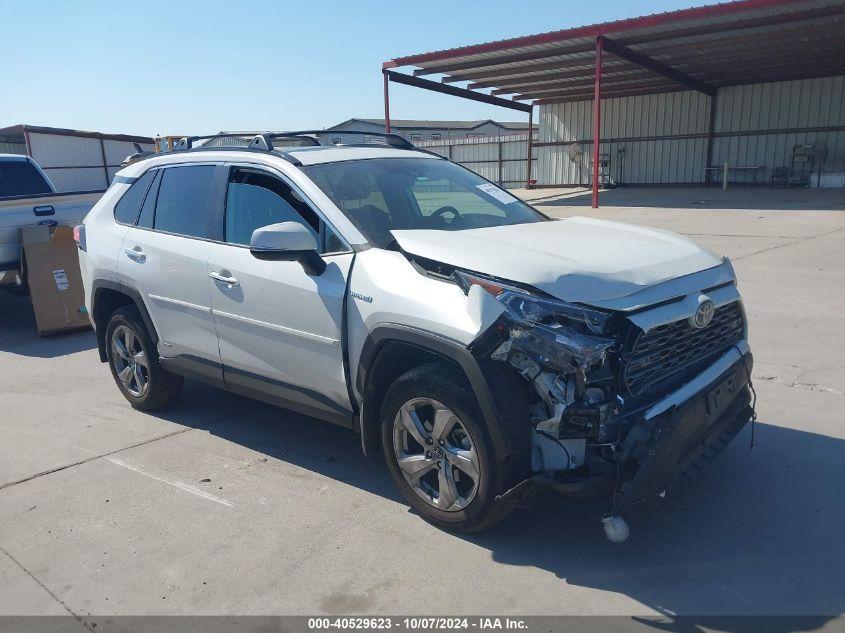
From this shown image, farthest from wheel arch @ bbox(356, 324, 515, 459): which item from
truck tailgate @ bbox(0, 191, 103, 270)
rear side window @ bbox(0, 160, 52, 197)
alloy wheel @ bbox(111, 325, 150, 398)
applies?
rear side window @ bbox(0, 160, 52, 197)

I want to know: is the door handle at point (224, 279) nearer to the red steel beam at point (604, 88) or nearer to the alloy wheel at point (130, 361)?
the alloy wheel at point (130, 361)

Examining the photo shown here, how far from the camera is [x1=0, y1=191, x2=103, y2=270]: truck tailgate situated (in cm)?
788

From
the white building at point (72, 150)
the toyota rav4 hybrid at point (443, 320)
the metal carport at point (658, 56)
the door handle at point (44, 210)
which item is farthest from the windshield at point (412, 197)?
the white building at point (72, 150)

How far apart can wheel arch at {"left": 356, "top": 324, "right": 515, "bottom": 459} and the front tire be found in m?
0.09

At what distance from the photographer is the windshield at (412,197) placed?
12.5 ft

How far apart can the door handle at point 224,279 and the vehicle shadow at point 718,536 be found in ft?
3.79

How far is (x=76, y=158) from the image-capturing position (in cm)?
3225

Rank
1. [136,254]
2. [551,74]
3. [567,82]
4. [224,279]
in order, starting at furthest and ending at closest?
[567,82] → [551,74] → [136,254] → [224,279]

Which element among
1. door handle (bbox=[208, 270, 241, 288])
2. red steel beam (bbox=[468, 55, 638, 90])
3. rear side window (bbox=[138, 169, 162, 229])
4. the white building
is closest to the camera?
door handle (bbox=[208, 270, 241, 288])

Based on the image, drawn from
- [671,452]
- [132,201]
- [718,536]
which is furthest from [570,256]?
[132,201]

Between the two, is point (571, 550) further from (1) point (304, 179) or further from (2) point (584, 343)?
(1) point (304, 179)

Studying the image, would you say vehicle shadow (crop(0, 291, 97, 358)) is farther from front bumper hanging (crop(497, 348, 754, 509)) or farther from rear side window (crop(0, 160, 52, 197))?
front bumper hanging (crop(497, 348, 754, 509))

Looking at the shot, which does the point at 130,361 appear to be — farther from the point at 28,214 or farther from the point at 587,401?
the point at 28,214

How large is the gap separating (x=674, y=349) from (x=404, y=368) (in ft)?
4.24
